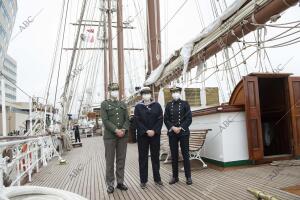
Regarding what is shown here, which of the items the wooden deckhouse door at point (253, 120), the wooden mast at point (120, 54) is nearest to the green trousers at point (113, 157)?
the wooden deckhouse door at point (253, 120)

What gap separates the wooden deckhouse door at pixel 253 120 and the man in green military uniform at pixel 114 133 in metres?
2.48

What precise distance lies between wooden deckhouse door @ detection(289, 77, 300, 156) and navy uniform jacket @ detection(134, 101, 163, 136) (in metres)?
2.95

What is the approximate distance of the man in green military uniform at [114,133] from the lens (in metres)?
4.65

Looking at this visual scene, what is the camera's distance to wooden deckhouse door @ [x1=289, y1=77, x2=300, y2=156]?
6.19 metres

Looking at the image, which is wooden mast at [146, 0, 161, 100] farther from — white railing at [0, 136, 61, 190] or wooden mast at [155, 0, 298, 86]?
white railing at [0, 136, 61, 190]

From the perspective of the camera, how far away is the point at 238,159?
5984mm

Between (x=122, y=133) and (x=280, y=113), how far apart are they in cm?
Result: 396

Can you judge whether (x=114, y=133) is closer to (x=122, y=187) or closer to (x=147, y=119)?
(x=147, y=119)

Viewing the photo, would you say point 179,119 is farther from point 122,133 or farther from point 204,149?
point 204,149

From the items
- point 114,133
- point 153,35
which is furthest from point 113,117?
point 153,35

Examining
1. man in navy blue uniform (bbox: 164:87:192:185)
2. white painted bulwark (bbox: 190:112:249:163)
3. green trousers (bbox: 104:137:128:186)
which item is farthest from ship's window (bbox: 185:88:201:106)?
green trousers (bbox: 104:137:128:186)

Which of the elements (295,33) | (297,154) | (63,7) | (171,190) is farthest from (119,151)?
(63,7)

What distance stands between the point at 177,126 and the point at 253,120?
5.88 feet

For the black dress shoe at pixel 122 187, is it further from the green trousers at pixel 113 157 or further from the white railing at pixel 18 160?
the white railing at pixel 18 160
